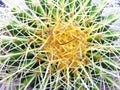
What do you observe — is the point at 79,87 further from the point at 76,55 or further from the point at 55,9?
the point at 55,9

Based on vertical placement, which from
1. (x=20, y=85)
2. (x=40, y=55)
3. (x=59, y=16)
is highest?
(x=59, y=16)

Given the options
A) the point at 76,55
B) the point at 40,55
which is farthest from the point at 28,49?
the point at 76,55

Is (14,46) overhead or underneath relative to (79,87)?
overhead

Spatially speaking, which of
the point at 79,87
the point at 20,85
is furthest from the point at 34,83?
the point at 79,87

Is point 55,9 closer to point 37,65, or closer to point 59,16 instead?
point 59,16
